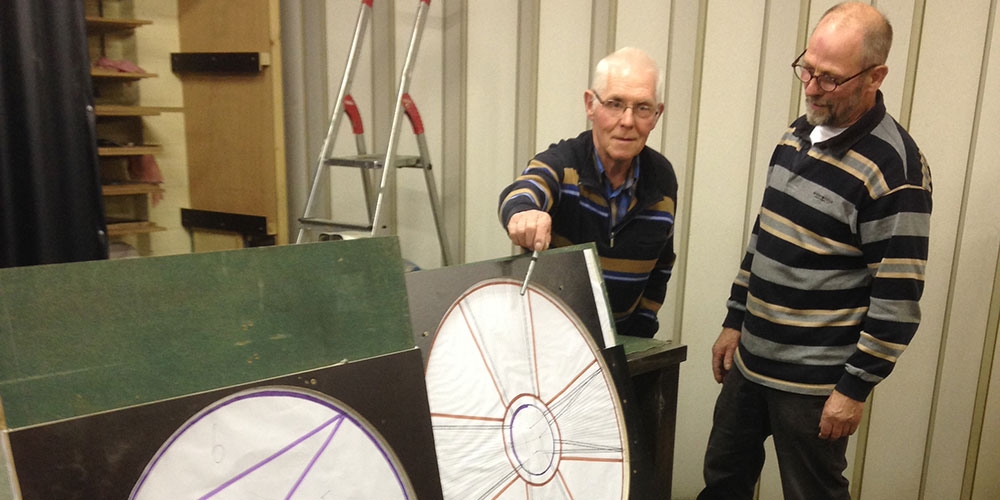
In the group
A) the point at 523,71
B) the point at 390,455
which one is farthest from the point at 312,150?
the point at 390,455

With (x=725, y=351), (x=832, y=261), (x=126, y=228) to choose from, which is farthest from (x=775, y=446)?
(x=126, y=228)

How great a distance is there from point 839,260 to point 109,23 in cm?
237

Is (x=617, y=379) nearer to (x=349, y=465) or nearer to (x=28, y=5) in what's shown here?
(x=349, y=465)

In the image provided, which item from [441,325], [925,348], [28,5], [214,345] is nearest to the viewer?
[214,345]

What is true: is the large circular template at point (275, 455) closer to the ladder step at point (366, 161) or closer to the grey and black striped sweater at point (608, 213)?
the grey and black striped sweater at point (608, 213)

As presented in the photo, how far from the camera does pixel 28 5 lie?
5.83ft

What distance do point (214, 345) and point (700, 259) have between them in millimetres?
1734

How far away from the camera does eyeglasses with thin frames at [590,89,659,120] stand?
1411 mm

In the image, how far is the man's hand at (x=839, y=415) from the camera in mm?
1439

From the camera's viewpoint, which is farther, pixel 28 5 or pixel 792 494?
pixel 28 5

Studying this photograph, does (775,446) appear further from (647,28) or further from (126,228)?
(126,228)

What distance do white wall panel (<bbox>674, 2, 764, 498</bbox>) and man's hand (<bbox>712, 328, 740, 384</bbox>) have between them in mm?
508

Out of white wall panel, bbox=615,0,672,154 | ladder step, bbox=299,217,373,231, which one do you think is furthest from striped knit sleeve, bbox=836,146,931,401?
ladder step, bbox=299,217,373,231

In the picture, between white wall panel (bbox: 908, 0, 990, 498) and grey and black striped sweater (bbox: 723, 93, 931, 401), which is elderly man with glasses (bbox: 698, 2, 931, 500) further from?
white wall panel (bbox: 908, 0, 990, 498)
